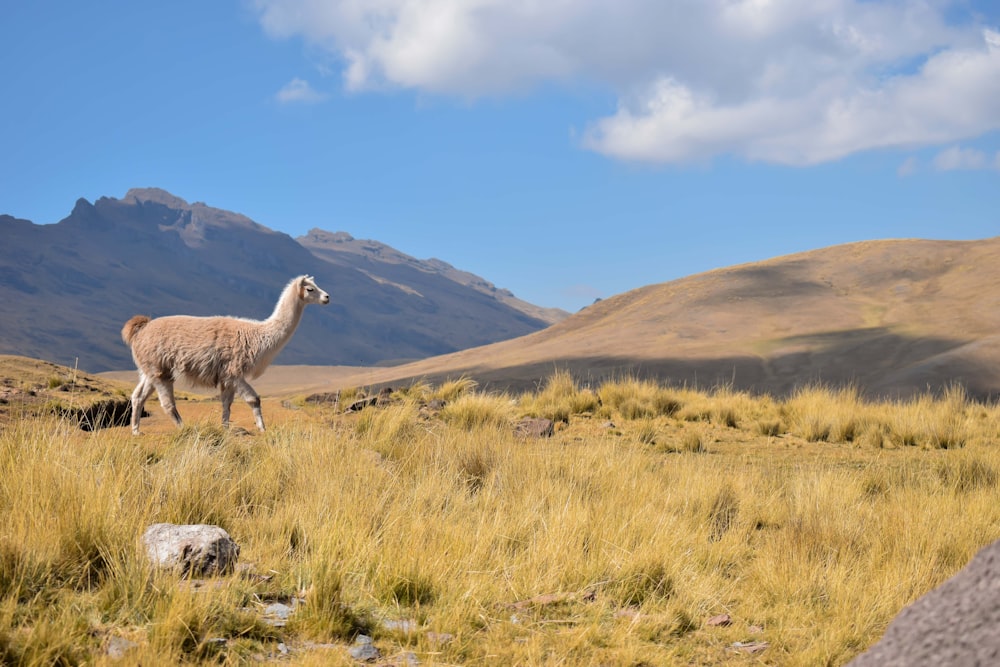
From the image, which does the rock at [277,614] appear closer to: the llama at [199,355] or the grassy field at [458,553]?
the grassy field at [458,553]

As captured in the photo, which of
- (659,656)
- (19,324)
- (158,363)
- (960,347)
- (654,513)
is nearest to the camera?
(659,656)

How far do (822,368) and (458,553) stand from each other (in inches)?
1409

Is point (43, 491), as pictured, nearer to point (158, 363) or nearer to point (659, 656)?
point (659, 656)

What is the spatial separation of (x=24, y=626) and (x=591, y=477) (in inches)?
198

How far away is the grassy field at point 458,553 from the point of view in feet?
13.4

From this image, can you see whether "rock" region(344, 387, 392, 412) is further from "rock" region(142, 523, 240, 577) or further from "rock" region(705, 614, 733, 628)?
"rock" region(705, 614, 733, 628)

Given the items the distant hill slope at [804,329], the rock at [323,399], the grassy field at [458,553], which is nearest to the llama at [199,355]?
the grassy field at [458,553]

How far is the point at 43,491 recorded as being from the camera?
5.00 m

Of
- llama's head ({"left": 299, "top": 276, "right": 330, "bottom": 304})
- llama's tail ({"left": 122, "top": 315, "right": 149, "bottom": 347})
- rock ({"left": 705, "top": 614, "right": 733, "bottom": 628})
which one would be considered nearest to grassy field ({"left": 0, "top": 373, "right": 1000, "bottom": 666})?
rock ({"left": 705, "top": 614, "right": 733, "bottom": 628})

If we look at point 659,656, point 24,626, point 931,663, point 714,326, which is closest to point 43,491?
point 24,626

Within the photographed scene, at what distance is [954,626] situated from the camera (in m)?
2.17

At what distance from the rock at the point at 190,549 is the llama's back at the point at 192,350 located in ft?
20.1

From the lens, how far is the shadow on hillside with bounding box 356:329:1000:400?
100 feet

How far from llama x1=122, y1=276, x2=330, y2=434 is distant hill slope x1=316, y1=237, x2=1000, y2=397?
15145 mm
